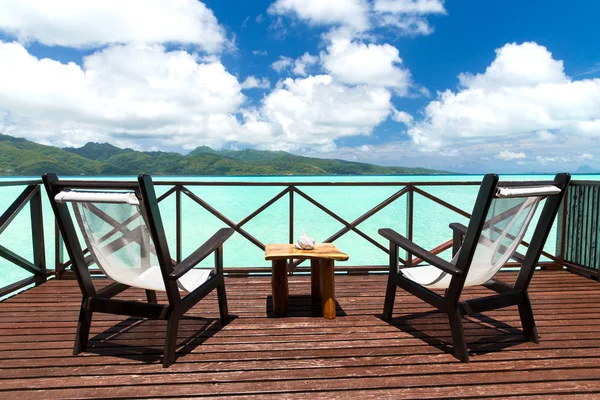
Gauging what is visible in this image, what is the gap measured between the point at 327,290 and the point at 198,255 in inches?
40.9

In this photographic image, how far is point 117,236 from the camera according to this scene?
2008mm

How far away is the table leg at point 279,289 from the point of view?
260cm

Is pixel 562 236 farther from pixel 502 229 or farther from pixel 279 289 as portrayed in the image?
pixel 279 289

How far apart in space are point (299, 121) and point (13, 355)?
57.8m

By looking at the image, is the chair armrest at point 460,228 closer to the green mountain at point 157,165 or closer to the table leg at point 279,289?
the table leg at point 279,289

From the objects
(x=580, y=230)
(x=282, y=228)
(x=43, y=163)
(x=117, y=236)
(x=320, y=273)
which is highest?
(x=43, y=163)

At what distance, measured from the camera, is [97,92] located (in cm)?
5234

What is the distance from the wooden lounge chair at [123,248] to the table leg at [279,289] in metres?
0.61

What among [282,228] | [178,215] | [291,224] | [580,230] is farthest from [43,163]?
[580,230]

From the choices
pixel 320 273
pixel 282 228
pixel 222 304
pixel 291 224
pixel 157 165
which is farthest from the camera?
pixel 157 165

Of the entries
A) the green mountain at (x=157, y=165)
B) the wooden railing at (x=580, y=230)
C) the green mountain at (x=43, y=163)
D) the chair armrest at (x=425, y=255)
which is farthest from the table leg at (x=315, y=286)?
the green mountain at (x=43, y=163)

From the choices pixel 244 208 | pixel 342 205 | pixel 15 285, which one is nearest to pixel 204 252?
pixel 15 285

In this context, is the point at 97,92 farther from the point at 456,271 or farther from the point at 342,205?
the point at 456,271

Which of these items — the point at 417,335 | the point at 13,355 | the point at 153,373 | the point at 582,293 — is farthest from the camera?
the point at 582,293
